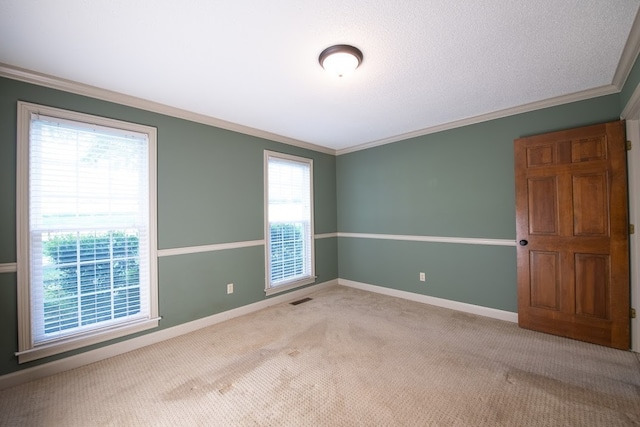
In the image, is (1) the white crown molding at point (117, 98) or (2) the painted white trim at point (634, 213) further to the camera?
(2) the painted white trim at point (634, 213)

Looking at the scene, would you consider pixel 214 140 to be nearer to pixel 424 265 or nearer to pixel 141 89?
pixel 141 89

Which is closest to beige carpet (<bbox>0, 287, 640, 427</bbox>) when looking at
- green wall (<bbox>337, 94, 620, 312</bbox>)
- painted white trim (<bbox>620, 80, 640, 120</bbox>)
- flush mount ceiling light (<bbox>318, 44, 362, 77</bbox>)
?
green wall (<bbox>337, 94, 620, 312</bbox>)

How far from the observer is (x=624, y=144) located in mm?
2457

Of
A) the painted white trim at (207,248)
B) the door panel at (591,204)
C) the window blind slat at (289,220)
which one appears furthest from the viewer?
the window blind slat at (289,220)

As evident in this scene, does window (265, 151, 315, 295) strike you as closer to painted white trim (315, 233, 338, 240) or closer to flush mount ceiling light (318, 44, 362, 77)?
painted white trim (315, 233, 338, 240)

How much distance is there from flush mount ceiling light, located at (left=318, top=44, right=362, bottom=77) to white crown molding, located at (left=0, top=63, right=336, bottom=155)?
181 cm

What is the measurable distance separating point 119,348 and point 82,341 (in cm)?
32

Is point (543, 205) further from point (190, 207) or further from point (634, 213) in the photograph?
point (190, 207)

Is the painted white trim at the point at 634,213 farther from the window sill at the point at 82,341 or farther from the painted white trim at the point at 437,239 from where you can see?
the window sill at the point at 82,341

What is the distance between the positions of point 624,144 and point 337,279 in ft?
13.1

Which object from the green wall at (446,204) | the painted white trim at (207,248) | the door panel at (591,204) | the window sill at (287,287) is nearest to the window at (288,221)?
the window sill at (287,287)

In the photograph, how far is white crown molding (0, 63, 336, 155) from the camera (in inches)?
83.3

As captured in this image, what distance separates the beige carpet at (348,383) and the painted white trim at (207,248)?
919 mm

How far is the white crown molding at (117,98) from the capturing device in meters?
2.11
